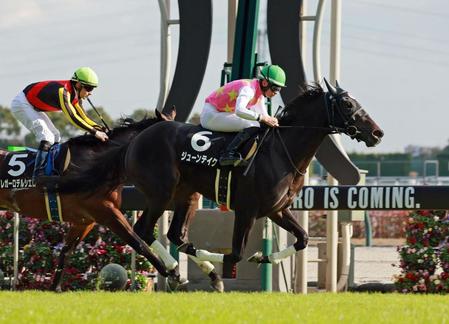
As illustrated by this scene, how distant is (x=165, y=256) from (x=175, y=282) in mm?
260

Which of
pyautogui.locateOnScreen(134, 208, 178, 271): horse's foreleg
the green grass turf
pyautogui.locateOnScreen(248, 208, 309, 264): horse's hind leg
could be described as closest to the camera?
the green grass turf

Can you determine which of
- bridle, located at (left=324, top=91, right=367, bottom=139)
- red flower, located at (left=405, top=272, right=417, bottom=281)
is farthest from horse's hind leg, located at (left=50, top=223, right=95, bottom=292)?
red flower, located at (left=405, top=272, right=417, bottom=281)

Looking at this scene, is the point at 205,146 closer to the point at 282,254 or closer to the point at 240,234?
the point at 240,234

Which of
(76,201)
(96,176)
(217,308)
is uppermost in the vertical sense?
(96,176)

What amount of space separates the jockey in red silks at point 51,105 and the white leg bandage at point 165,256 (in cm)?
106

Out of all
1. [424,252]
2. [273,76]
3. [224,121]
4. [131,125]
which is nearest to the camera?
[273,76]

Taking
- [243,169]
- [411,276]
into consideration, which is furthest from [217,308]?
[411,276]

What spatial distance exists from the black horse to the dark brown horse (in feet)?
0.37

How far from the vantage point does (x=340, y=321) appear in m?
6.71

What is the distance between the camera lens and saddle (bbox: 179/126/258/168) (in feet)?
30.5

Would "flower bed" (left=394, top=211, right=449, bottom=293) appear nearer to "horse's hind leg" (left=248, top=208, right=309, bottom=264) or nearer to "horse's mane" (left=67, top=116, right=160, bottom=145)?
"horse's hind leg" (left=248, top=208, right=309, bottom=264)

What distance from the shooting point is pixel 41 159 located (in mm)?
9594

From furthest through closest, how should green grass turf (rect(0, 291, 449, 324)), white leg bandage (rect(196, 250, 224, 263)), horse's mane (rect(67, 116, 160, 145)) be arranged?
horse's mane (rect(67, 116, 160, 145)) < white leg bandage (rect(196, 250, 224, 263)) < green grass turf (rect(0, 291, 449, 324))

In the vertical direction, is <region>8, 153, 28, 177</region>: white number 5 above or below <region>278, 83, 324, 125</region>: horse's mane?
below
